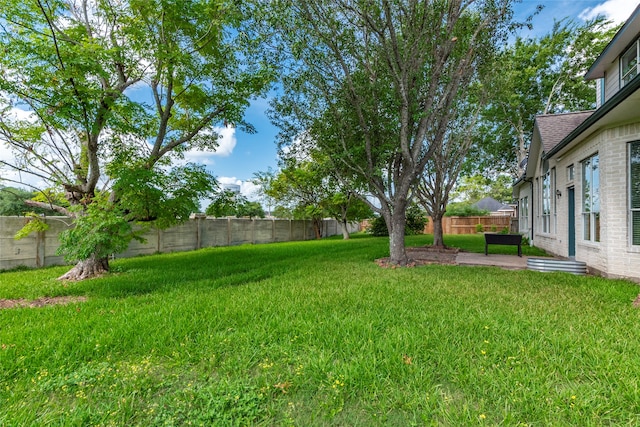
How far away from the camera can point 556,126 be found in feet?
33.9

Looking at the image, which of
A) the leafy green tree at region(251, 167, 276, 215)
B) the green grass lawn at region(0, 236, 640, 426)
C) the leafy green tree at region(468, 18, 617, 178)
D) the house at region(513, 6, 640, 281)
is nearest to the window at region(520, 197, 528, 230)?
the leafy green tree at region(468, 18, 617, 178)

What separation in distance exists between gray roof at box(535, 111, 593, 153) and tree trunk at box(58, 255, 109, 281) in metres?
14.1

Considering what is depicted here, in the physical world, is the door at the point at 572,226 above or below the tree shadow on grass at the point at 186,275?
above

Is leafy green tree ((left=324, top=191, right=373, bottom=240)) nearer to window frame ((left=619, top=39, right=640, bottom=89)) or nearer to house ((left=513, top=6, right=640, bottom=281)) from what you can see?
house ((left=513, top=6, right=640, bottom=281))

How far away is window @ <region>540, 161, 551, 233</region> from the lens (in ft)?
34.2

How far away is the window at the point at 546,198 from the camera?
10422 mm

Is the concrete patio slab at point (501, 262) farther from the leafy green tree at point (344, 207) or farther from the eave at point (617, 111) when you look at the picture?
the leafy green tree at point (344, 207)

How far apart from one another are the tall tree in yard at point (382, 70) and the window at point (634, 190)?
12.0 ft

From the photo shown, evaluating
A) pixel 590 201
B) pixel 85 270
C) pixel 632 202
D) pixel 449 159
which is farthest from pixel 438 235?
pixel 85 270

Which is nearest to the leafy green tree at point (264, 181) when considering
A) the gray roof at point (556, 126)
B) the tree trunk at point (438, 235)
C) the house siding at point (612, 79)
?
the tree trunk at point (438, 235)

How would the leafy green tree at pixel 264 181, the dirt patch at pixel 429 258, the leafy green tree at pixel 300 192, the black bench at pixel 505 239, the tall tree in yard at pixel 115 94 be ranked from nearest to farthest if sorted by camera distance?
the tall tree in yard at pixel 115 94
the dirt patch at pixel 429 258
the black bench at pixel 505 239
the leafy green tree at pixel 300 192
the leafy green tree at pixel 264 181

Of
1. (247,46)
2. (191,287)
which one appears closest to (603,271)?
(191,287)

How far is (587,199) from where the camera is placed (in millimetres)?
7090

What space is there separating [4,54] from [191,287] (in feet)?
18.3
